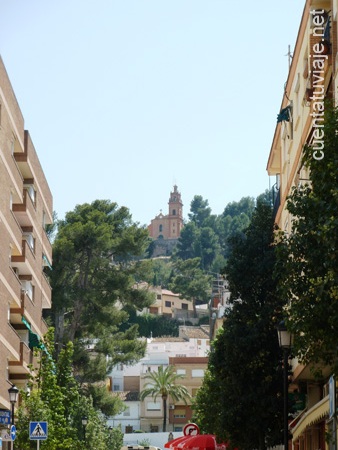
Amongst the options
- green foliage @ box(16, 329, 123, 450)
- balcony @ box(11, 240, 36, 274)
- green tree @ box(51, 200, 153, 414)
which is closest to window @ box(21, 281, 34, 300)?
balcony @ box(11, 240, 36, 274)

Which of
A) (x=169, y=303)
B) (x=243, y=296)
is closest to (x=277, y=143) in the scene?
(x=243, y=296)

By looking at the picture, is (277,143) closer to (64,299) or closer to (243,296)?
(243,296)

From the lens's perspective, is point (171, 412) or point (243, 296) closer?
point (243, 296)

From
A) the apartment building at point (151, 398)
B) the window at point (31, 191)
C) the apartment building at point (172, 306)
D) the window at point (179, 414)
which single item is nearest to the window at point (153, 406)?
the apartment building at point (151, 398)

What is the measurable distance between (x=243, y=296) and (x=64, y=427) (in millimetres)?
10174

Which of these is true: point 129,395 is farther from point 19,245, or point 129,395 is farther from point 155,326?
point 19,245

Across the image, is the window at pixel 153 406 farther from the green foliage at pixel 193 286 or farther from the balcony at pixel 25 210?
the balcony at pixel 25 210

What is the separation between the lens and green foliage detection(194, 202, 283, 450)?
32719mm

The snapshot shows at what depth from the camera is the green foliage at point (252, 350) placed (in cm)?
3272

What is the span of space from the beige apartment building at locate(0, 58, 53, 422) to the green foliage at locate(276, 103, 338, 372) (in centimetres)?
2311

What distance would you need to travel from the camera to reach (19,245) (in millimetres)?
46188

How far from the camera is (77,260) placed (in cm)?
7169

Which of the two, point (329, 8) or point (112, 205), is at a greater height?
point (112, 205)

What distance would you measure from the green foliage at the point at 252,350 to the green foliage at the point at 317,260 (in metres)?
14.6
